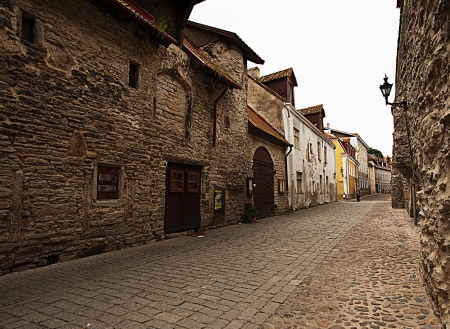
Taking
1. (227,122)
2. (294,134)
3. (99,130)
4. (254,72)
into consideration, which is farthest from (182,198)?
(254,72)

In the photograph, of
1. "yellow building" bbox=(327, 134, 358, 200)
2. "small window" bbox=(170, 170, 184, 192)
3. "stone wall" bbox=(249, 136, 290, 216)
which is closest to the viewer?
"small window" bbox=(170, 170, 184, 192)

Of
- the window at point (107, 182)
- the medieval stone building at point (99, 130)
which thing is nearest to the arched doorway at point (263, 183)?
the medieval stone building at point (99, 130)

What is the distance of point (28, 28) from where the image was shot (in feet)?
16.7

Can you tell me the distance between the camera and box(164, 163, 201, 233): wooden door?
316 inches

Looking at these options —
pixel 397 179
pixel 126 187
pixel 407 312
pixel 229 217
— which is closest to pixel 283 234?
pixel 229 217

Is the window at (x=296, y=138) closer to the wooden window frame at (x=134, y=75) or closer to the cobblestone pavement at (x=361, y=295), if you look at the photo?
the wooden window frame at (x=134, y=75)

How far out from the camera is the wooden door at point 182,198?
8039 mm

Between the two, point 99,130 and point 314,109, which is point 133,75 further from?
point 314,109

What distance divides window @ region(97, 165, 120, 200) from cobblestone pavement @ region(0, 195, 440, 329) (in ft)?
4.38

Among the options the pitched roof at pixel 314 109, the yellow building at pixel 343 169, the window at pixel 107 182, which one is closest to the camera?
the window at pixel 107 182

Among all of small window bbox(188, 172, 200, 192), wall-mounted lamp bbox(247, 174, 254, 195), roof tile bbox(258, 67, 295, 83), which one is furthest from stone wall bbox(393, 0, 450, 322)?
roof tile bbox(258, 67, 295, 83)

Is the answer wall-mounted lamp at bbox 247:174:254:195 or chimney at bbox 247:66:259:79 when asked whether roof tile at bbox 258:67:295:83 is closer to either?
chimney at bbox 247:66:259:79

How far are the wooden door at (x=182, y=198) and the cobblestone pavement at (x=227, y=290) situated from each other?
1991 millimetres

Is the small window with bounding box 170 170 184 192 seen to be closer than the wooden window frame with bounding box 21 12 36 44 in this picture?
No
